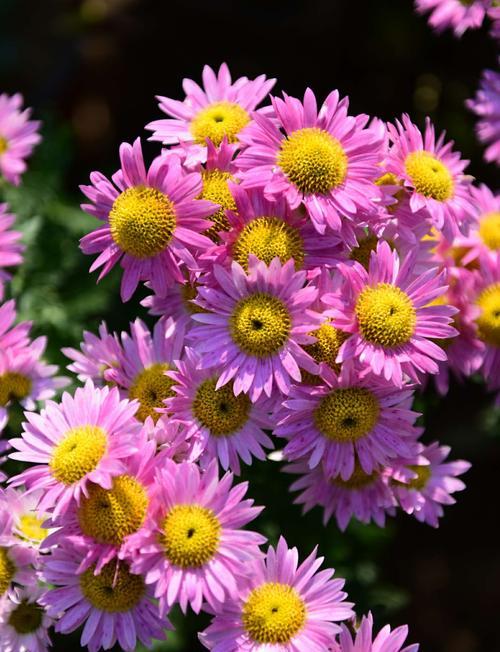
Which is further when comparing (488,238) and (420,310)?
(488,238)

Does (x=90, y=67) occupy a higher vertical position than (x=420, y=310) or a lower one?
lower

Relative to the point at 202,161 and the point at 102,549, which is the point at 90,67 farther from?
the point at 102,549

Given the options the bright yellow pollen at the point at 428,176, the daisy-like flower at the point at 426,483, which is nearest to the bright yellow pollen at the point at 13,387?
the daisy-like flower at the point at 426,483

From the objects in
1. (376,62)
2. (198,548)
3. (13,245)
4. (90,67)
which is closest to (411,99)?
(376,62)

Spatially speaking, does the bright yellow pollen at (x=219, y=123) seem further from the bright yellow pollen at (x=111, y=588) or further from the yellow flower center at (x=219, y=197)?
the bright yellow pollen at (x=111, y=588)

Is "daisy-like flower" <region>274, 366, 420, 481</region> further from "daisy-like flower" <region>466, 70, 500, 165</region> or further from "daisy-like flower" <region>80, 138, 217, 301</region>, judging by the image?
"daisy-like flower" <region>466, 70, 500, 165</region>

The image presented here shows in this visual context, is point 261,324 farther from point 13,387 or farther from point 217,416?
point 13,387

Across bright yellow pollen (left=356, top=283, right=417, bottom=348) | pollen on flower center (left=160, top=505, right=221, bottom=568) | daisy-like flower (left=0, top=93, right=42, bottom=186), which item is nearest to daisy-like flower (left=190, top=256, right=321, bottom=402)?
bright yellow pollen (left=356, top=283, right=417, bottom=348)
